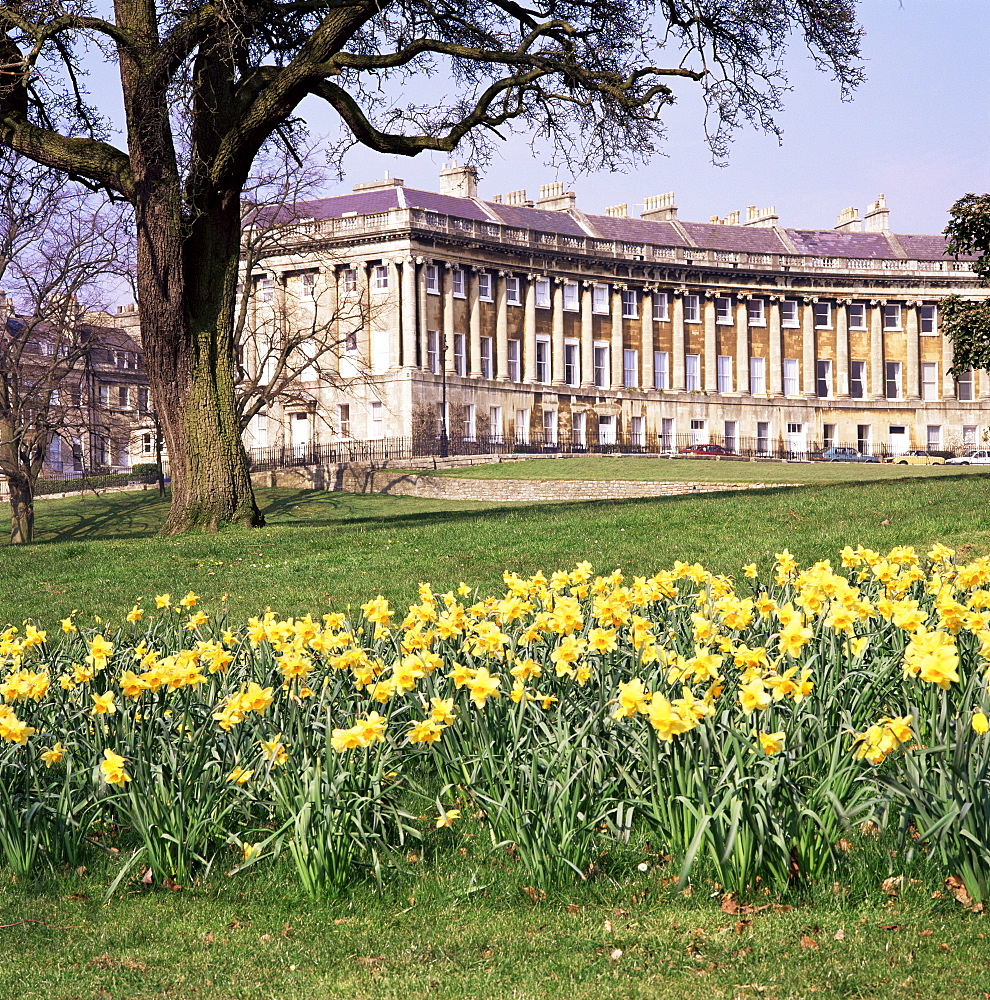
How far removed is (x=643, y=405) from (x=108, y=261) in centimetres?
4590

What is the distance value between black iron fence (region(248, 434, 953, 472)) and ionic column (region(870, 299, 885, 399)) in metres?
4.14

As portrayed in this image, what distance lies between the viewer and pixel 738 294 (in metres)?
80.1

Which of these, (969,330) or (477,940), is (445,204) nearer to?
(969,330)

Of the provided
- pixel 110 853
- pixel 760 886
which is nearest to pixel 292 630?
pixel 110 853

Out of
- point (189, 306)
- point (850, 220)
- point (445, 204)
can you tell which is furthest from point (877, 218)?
point (189, 306)

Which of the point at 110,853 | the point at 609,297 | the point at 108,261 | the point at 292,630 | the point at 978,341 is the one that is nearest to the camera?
the point at 110,853

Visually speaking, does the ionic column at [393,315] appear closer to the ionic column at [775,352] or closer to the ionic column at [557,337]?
the ionic column at [557,337]

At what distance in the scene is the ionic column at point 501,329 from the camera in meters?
71.7

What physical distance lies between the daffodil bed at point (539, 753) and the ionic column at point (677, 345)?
73.0 metres

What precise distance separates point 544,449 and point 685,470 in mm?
19090

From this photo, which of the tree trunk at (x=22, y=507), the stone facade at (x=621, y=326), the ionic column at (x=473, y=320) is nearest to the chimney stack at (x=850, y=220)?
the stone facade at (x=621, y=326)

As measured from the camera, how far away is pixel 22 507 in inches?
1583

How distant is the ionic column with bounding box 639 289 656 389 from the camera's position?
77875 millimetres

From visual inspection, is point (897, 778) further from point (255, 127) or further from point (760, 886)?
point (255, 127)
